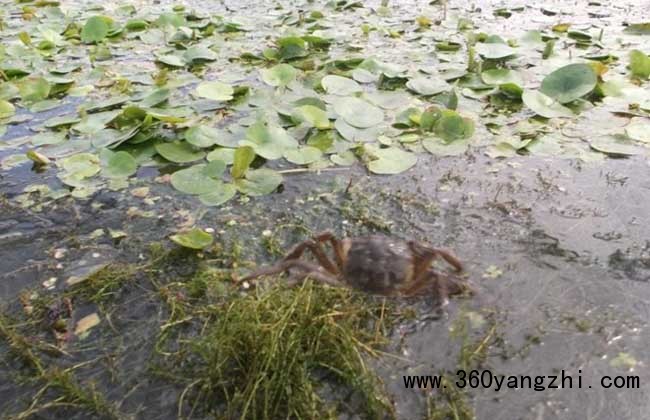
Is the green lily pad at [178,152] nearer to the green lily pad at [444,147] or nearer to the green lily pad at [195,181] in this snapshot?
the green lily pad at [195,181]

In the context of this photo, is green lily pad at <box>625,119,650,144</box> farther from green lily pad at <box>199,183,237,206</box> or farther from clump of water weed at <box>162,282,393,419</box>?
green lily pad at <box>199,183,237,206</box>

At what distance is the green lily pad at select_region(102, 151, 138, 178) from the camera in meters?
2.94

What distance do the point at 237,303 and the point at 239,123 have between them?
174 centimetres

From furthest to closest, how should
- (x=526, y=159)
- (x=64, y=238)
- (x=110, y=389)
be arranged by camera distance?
1. (x=526, y=159)
2. (x=64, y=238)
3. (x=110, y=389)

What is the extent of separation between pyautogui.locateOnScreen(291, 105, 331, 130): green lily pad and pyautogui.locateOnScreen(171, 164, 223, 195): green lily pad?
77 centimetres

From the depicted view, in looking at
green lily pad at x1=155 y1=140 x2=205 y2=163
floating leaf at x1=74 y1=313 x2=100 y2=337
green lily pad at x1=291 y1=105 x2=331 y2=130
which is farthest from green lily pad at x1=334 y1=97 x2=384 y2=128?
floating leaf at x1=74 y1=313 x2=100 y2=337

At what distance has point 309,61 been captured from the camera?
4.51 meters

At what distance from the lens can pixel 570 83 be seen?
3582 mm

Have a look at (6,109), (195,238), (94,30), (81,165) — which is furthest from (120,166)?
(94,30)

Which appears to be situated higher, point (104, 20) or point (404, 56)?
point (104, 20)

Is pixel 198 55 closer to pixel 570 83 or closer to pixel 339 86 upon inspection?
pixel 339 86

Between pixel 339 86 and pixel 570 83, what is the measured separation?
155cm

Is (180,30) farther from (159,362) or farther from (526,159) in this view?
(159,362)

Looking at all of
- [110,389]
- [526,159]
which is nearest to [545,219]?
[526,159]
